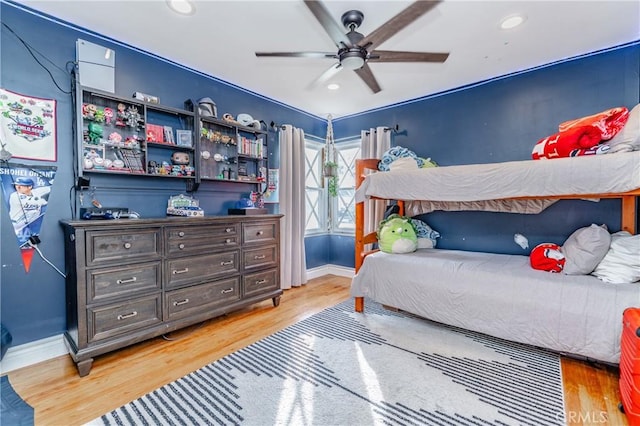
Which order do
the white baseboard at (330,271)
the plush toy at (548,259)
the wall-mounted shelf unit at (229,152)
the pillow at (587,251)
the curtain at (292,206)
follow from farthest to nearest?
the white baseboard at (330,271) → the curtain at (292,206) → the wall-mounted shelf unit at (229,152) → the plush toy at (548,259) → the pillow at (587,251)

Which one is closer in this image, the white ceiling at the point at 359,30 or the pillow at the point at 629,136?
the pillow at the point at 629,136

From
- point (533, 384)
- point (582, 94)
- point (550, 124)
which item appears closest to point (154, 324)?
point (533, 384)

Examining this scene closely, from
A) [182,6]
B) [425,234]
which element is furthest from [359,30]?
[425,234]

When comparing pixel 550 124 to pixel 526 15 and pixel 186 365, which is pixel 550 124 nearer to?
pixel 526 15

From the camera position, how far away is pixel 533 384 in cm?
178

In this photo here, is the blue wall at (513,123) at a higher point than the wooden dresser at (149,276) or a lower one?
higher

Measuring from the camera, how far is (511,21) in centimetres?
212

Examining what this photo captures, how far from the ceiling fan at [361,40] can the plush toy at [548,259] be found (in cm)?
171

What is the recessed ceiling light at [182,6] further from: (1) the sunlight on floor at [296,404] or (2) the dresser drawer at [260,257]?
(1) the sunlight on floor at [296,404]

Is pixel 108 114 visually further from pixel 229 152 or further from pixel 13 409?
pixel 13 409

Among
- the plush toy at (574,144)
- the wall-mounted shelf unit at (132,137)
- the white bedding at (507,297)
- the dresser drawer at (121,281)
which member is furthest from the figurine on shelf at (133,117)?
the plush toy at (574,144)

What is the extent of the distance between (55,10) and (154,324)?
240cm

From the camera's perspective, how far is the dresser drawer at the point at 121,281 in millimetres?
1920

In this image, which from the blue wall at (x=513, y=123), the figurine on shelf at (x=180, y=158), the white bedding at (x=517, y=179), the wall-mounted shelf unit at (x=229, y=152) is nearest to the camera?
the white bedding at (x=517, y=179)
